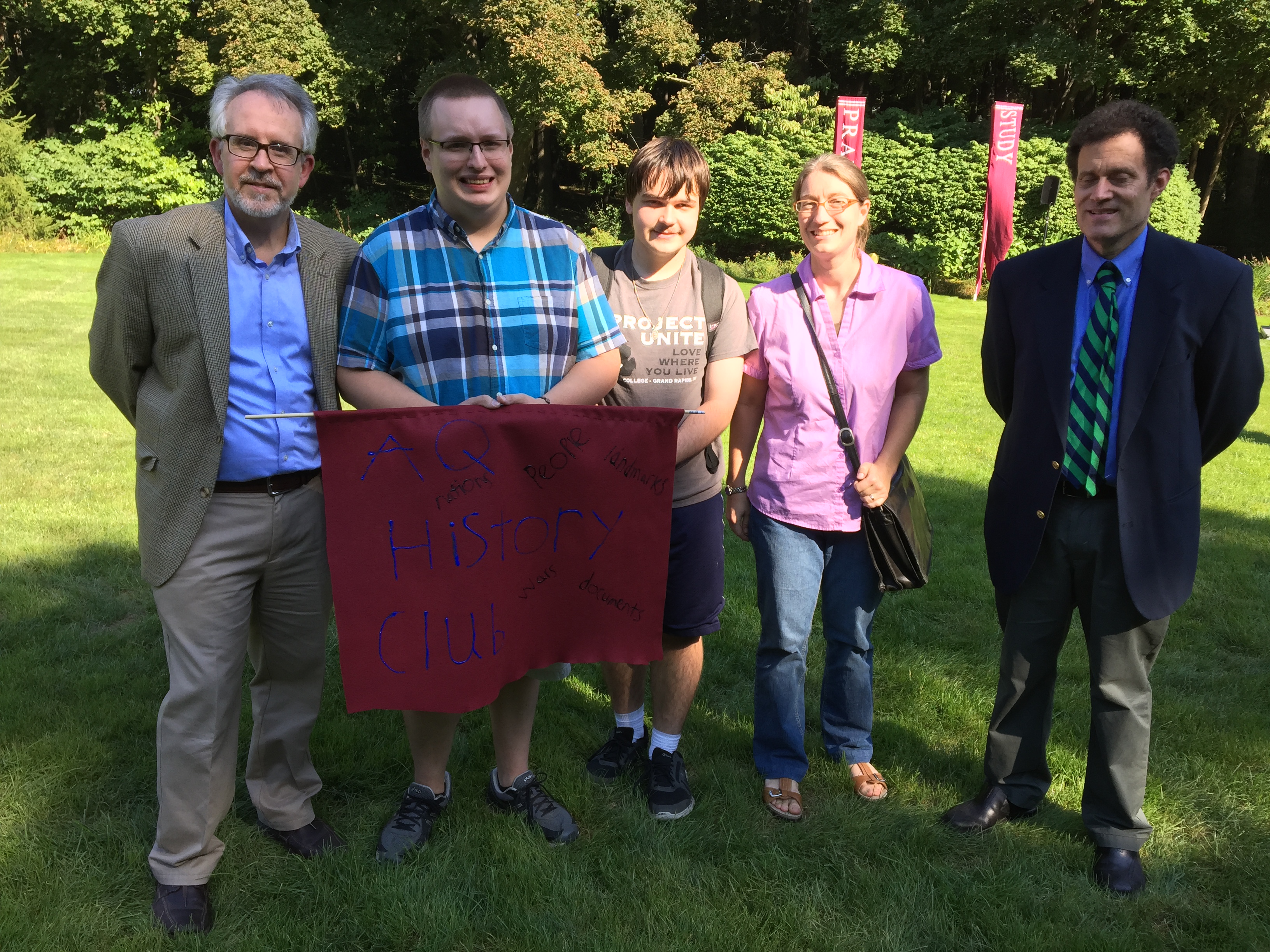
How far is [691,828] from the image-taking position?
11.0 ft

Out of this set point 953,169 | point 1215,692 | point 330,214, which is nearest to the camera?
point 1215,692

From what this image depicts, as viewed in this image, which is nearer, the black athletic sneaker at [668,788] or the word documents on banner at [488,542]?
the word documents on banner at [488,542]

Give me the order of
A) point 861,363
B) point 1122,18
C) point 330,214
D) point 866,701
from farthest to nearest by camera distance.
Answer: point 330,214 < point 1122,18 < point 866,701 < point 861,363

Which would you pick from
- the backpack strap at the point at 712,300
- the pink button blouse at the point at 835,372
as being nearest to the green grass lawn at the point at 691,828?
the pink button blouse at the point at 835,372

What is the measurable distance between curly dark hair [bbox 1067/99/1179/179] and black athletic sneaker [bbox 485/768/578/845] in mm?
2686

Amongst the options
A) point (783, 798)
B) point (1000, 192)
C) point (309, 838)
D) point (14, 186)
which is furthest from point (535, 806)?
point (14, 186)

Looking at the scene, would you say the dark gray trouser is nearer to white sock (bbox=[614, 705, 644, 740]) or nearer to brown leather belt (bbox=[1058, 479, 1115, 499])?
brown leather belt (bbox=[1058, 479, 1115, 499])

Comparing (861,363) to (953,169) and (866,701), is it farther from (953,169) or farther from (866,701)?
(953,169)

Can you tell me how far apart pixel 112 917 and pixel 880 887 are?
89.5 inches

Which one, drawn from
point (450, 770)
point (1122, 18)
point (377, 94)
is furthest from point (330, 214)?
point (450, 770)

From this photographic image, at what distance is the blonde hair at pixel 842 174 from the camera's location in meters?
3.20

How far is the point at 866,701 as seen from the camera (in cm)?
365

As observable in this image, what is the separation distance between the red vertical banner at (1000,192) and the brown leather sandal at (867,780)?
22.5 m

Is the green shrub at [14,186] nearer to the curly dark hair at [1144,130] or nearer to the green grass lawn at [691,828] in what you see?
the green grass lawn at [691,828]
